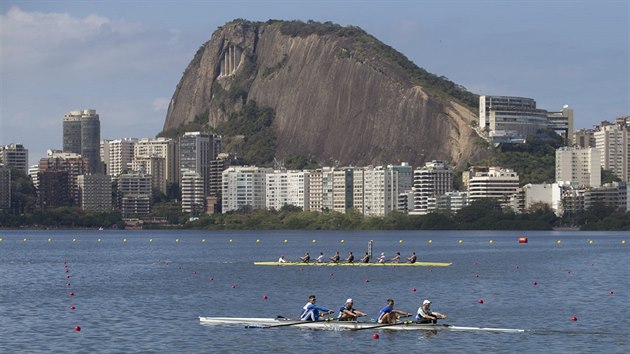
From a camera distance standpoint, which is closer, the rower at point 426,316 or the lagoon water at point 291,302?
the lagoon water at point 291,302

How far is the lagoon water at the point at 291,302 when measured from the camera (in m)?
51.4

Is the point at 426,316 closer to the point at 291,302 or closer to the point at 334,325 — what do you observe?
the point at 334,325

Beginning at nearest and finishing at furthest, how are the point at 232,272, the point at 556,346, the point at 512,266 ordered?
the point at 556,346
the point at 232,272
the point at 512,266

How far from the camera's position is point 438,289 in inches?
3046

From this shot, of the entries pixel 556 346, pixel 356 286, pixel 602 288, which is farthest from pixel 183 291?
pixel 556 346

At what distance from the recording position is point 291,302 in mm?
69250

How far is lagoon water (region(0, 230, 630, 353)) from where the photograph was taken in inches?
2024

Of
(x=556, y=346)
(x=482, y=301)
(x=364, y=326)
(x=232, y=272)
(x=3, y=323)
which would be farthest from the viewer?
(x=232, y=272)

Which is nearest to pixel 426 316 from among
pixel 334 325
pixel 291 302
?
pixel 334 325

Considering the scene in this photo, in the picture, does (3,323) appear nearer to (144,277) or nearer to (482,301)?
(482,301)

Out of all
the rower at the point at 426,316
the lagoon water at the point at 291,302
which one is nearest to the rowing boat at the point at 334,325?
the rower at the point at 426,316

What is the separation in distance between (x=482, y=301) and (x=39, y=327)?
23.4 metres

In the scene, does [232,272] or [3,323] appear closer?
[3,323]

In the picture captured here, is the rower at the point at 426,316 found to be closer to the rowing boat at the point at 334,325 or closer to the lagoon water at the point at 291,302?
the rowing boat at the point at 334,325
